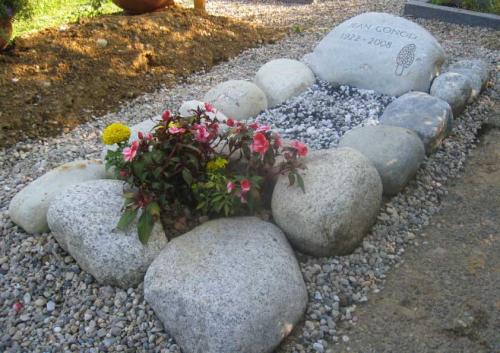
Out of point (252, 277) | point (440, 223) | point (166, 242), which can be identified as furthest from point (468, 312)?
point (166, 242)

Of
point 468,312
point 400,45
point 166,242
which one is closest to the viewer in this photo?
point 468,312

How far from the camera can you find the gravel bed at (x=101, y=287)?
254 cm

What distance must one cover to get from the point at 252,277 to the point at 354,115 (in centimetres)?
221

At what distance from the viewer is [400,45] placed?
4.65m

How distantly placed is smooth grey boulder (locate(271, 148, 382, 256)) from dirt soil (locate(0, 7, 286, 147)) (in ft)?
7.91

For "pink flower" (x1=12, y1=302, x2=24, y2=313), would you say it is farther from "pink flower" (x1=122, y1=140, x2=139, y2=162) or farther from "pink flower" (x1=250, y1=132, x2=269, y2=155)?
"pink flower" (x1=250, y1=132, x2=269, y2=155)

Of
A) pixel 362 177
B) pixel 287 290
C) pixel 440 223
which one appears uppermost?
pixel 362 177

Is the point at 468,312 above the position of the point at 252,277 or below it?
below

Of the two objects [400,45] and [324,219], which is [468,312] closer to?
[324,219]

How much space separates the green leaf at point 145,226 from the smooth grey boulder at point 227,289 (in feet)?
0.41

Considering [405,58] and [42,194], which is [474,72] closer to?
[405,58]

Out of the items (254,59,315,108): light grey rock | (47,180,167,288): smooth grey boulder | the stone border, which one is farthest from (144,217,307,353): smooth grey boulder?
the stone border

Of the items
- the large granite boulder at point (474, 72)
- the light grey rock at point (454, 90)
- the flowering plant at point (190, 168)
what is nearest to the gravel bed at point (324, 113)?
the light grey rock at point (454, 90)

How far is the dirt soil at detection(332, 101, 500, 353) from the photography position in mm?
2518
